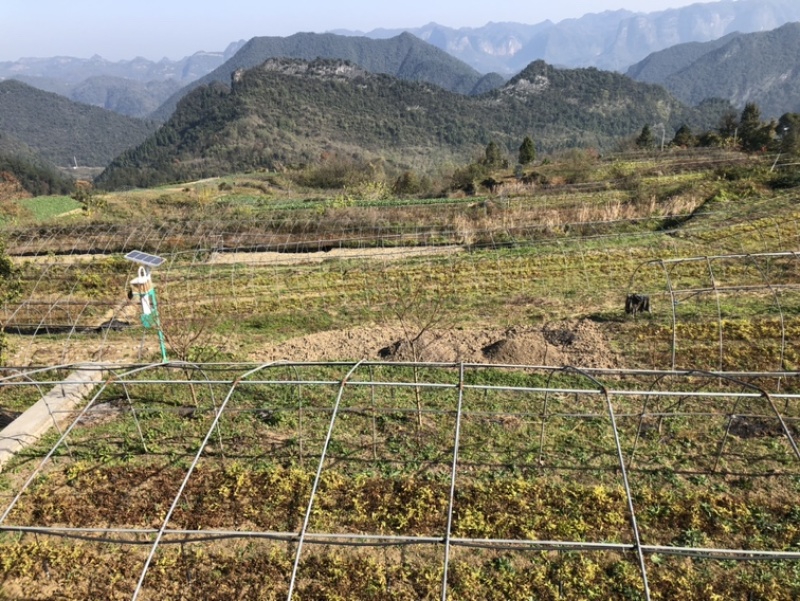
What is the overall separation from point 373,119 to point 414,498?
116680mm

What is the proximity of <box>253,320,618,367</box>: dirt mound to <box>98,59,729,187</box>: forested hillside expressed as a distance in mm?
82093

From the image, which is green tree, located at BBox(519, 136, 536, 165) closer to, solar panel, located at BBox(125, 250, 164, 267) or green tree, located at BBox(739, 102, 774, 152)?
green tree, located at BBox(739, 102, 774, 152)

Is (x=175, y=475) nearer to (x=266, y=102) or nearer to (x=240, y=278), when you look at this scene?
(x=240, y=278)

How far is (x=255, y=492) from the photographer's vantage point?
878 cm

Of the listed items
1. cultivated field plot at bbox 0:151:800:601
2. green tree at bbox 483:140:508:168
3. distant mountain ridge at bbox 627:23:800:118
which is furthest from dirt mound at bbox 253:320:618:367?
distant mountain ridge at bbox 627:23:800:118

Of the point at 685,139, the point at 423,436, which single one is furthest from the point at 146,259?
the point at 685,139

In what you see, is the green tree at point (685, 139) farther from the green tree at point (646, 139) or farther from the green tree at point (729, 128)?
the green tree at point (729, 128)

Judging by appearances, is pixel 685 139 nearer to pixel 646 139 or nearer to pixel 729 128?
pixel 646 139

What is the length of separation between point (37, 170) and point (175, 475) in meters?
97.7

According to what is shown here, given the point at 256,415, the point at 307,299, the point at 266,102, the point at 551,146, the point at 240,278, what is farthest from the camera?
the point at 266,102

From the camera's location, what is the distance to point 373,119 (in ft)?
381

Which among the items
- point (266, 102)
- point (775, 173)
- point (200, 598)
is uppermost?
point (266, 102)

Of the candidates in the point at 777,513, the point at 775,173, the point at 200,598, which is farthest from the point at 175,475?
the point at 775,173

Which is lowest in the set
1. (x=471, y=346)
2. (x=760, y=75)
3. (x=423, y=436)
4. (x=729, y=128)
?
(x=423, y=436)
